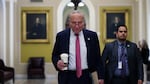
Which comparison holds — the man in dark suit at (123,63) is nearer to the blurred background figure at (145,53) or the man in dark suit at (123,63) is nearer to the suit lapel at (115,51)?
the suit lapel at (115,51)

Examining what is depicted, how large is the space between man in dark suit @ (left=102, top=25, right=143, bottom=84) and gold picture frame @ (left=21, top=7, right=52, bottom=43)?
13774mm

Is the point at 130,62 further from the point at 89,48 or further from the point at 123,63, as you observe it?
the point at 89,48

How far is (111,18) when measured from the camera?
1983 cm

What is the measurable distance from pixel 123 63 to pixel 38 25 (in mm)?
14392

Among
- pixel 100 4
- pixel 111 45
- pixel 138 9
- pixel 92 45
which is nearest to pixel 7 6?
pixel 100 4

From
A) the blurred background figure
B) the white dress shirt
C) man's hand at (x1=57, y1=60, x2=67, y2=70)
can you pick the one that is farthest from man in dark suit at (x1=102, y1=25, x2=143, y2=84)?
the blurred background figure

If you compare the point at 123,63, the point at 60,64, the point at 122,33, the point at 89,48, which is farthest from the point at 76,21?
the point at 123,63

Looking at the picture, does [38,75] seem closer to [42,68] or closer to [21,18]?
[42,68]

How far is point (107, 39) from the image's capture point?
19594 millimetres

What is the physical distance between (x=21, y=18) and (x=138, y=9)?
6288 millimetres

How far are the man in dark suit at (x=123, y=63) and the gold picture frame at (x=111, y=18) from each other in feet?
43.9

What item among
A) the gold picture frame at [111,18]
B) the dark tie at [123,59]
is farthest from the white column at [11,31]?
the dark tie at [123,59]

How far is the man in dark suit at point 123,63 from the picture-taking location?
19.7ft

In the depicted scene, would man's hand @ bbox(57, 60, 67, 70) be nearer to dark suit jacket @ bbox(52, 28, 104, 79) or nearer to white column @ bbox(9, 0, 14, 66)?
dark suit jacket @ bbox(52, 28, 104, 79)
